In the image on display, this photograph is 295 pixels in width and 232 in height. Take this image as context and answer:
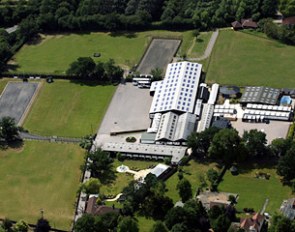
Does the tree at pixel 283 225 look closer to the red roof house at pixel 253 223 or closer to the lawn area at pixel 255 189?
the red roof house at pixel 253 223

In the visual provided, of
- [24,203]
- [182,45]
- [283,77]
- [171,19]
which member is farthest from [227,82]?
[24,203]

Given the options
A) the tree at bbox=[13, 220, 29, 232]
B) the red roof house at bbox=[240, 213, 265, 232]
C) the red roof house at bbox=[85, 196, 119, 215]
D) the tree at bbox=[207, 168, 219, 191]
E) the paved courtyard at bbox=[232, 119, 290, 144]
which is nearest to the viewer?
the red roof house at bbox=[240, 213, 265, 232]

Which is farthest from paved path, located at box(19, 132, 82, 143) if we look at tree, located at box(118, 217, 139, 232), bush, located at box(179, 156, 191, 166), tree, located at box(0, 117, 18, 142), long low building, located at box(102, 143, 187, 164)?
tree, located at box(118, 217, 139, 232)

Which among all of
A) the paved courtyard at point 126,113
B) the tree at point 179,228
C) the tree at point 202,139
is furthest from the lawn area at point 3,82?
the tree at point 179,228

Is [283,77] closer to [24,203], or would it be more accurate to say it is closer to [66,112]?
[66,112]

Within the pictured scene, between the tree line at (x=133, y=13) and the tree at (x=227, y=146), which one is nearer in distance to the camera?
the tree at (x=227, y=146)

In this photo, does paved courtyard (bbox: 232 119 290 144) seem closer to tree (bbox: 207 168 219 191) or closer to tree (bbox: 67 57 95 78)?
tree (bbox: 207 168 219 191)
